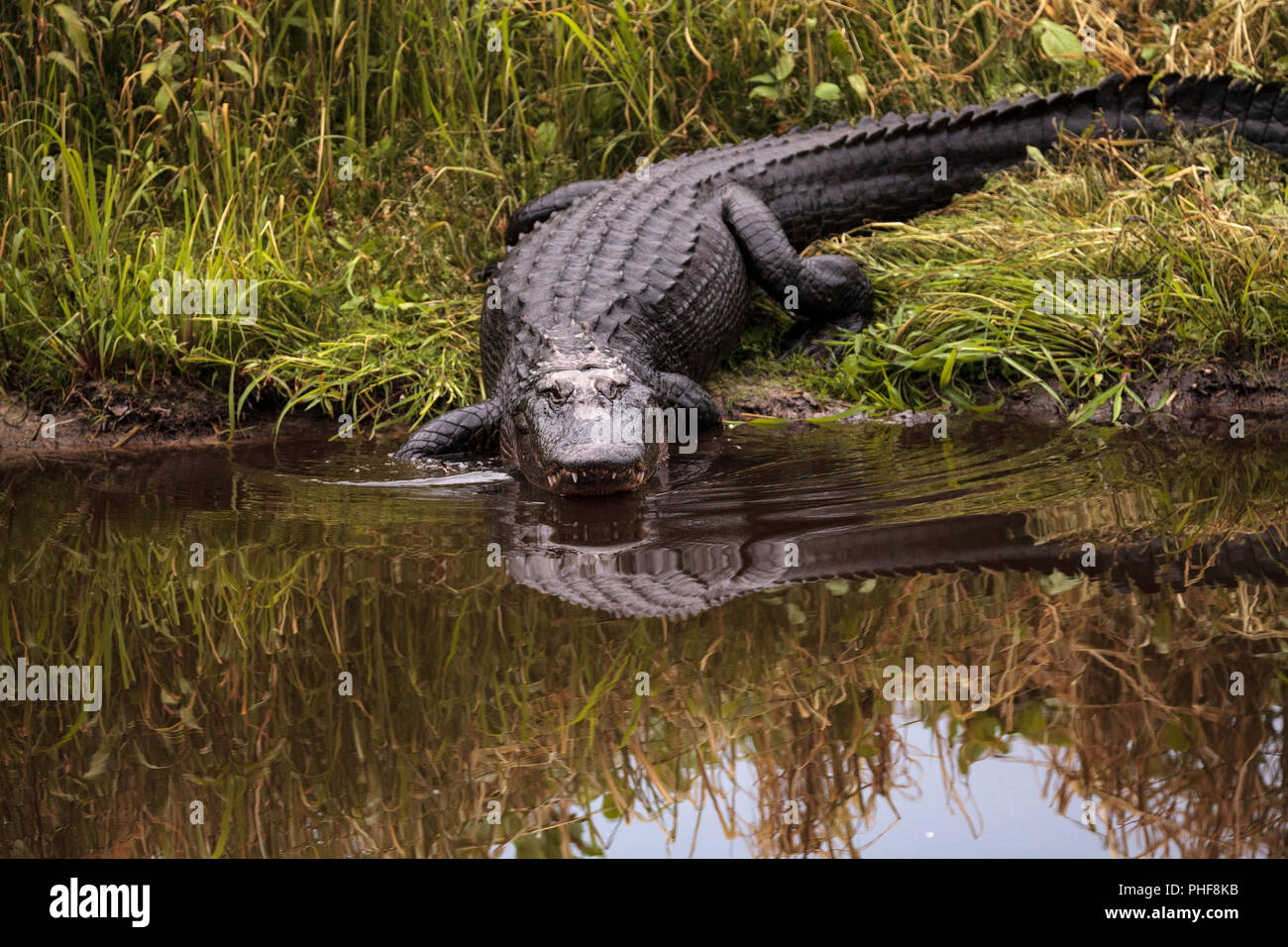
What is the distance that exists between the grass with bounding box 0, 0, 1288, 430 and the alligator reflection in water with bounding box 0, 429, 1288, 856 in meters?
1.04

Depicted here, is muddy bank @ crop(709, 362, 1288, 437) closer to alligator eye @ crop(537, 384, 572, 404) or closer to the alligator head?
the alligator head

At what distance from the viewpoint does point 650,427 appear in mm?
4387


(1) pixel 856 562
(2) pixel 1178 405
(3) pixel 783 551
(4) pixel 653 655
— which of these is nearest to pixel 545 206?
(2) pixel 1178 405

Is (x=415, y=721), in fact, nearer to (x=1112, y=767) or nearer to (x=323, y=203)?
(x=1112, y=767)

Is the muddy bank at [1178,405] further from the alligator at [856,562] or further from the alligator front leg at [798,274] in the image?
the alligator at [856,562]

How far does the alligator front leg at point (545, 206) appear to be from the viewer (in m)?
6.33

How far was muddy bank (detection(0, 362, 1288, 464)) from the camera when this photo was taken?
4820 mm

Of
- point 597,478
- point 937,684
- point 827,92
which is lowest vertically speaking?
point 937,684

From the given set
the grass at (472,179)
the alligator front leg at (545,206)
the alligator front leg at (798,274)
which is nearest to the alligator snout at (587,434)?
the grass at (472,179)

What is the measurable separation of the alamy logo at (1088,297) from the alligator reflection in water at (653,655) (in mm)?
970

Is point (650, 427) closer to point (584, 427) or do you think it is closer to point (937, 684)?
point (584, 427)

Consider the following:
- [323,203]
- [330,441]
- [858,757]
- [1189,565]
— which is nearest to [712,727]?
[858,757]

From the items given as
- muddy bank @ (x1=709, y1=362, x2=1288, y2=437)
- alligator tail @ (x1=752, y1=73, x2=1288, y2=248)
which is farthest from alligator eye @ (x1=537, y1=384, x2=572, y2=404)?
alligator tail @ (x1=752, y1=73, x2=1288, y2=248)

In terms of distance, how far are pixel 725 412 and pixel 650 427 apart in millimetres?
1033
